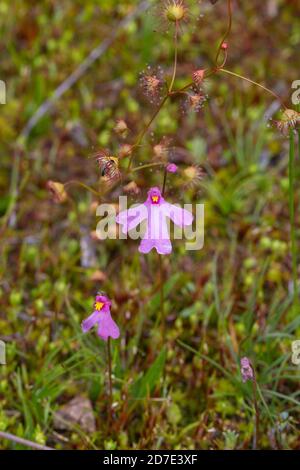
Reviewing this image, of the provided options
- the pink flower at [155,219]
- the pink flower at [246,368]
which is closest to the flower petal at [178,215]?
the pink flower at [155,219]

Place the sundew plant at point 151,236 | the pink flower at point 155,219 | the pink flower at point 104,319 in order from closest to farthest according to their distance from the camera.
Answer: the pink flower at point 155,219 → the pink flower at point 104,319 → the sundew plant at point 151,236

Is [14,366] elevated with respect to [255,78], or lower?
lower

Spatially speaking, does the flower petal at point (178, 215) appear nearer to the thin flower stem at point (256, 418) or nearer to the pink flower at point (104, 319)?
the pink flower at point (104, 319)

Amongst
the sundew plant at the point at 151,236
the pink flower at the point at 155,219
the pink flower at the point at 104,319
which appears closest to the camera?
the pink flower at the point at 155,219

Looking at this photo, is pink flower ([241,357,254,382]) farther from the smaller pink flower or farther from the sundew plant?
the smaller pink flower

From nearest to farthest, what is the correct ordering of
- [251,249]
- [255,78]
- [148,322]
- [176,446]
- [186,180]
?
[186,180] → [176,446] → [148,322] → [251,249] → [255,78]

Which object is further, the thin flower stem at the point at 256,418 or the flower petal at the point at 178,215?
the thin flower stem at the point at 256,418

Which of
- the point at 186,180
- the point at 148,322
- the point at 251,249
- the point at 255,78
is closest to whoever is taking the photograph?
the point at 186,180

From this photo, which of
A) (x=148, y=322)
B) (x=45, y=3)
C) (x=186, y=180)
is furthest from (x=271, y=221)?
(x=45, y=3)
